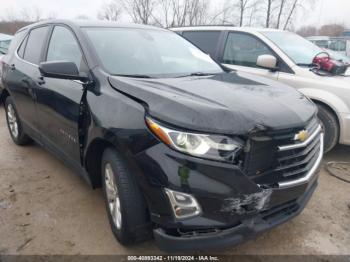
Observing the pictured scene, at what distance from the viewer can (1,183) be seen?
3.57 m

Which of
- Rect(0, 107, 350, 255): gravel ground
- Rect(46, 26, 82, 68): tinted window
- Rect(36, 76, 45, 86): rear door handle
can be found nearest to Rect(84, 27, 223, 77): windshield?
Rect(46, 26, 82, 68): tinted window

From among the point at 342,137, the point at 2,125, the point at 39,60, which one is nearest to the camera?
the point at 39,60

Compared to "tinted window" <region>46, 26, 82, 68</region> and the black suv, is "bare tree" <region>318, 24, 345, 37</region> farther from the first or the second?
the black suv

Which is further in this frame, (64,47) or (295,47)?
(295,47)

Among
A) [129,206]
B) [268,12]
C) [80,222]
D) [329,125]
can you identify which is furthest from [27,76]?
[268,12]

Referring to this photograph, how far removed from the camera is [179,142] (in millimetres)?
1903

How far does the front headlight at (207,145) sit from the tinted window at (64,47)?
1.39 meters

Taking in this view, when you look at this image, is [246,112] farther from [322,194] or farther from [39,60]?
[39,60]

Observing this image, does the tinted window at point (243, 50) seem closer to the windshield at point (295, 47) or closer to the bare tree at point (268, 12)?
the windshield at point (295, 47)

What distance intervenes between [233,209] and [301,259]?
91 centimetres

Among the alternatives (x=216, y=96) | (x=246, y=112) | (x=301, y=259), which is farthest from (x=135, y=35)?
(x=301, y=259)

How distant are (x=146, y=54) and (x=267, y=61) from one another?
80.7 inches

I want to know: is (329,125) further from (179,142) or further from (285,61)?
(179,142)

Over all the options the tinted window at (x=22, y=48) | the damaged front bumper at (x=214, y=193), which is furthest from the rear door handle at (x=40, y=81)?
the damaged front bumper at (x=214, y=193)
